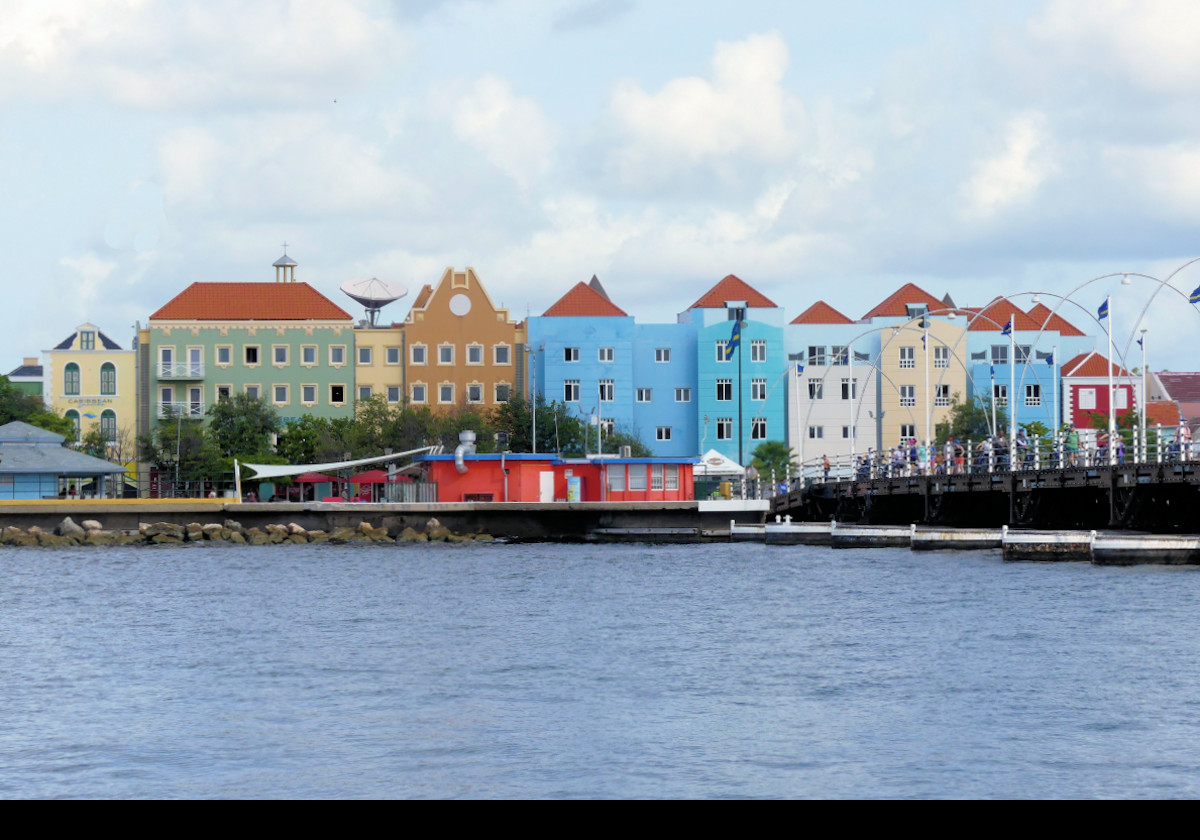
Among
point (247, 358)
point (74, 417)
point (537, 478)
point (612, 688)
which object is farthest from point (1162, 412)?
point (612, 688)

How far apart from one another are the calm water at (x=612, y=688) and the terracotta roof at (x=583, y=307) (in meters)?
58.9

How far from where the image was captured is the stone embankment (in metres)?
70.9

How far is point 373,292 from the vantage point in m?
104

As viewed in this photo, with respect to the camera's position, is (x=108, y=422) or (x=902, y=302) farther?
(x=902, y=302)

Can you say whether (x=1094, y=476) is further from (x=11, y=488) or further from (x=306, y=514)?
(x=11, y=488)

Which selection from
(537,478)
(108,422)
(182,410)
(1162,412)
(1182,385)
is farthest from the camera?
(1182,385)

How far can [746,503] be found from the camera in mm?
73500

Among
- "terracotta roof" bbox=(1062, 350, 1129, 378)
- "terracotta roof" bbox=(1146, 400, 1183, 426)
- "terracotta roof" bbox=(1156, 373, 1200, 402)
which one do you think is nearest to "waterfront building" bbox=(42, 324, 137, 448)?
"terracotta roof" bbox=(1062, 350, 1129, 378)

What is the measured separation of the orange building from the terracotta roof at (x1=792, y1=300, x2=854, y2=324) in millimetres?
22039

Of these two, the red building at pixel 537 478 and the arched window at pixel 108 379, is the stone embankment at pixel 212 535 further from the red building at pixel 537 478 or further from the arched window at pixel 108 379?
the arched window at pixel 108 379

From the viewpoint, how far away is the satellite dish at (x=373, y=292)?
10381cm

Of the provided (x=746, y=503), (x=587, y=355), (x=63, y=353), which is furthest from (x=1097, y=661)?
(x=63, y=353)

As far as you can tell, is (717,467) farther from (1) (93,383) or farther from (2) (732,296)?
(1) (93,383)

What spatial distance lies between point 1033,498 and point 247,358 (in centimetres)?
5962
